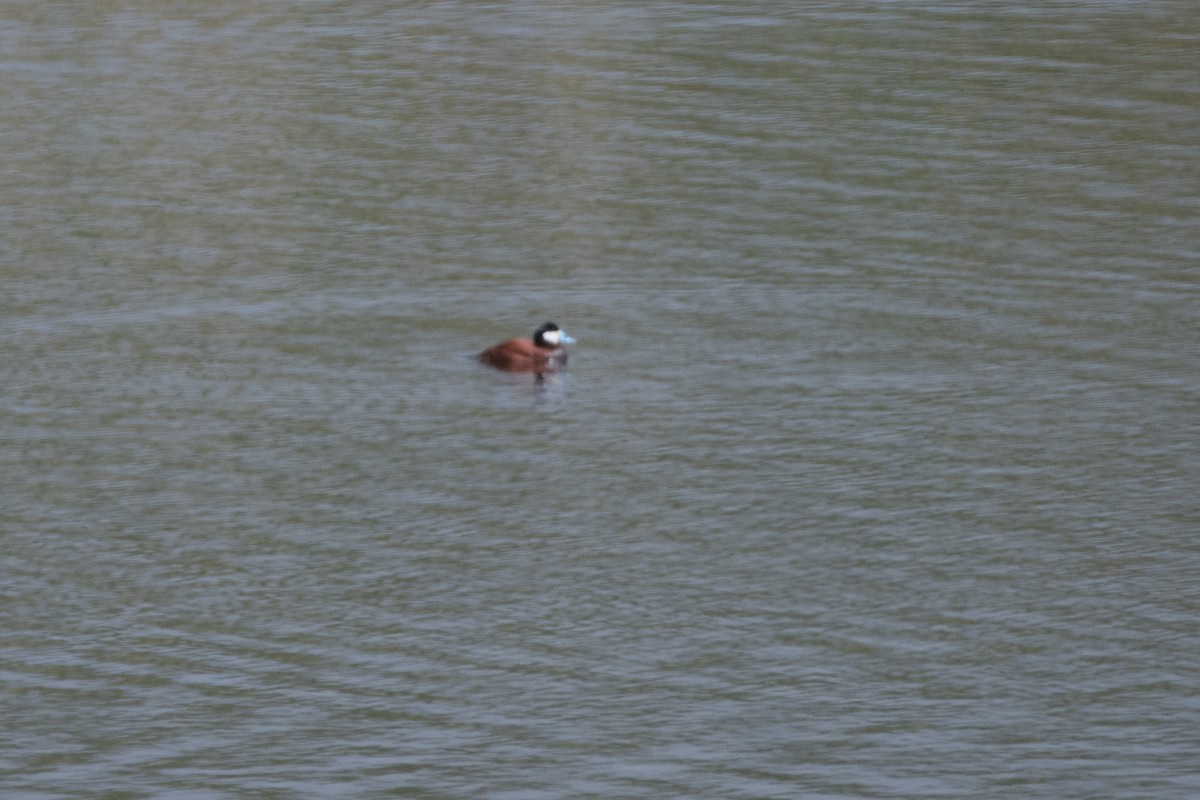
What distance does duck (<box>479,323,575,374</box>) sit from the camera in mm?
36906

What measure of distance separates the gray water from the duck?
321 millimetres

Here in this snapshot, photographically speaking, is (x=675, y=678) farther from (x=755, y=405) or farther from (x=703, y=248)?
(x=703, y=248)

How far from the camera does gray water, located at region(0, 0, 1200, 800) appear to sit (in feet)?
80.1

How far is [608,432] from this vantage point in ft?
113

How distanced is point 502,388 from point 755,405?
384 cm

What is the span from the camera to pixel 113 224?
155 ft

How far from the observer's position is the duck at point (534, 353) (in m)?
36.9

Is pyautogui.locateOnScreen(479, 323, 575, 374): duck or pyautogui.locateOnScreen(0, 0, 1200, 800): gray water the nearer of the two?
pyautogui.locateOnScreen(0, 0, 1200, 800): gray water

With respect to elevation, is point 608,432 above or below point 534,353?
below

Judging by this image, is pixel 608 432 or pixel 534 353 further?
pixel 534 353

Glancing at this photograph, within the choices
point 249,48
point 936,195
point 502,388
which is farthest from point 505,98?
point 502,388

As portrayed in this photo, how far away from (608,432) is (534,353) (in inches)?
117

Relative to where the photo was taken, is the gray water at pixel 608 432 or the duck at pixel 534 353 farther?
the duck at pixel 534 353

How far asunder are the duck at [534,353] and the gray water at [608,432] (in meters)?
0.32
